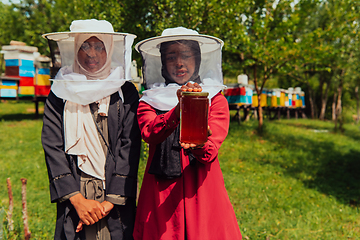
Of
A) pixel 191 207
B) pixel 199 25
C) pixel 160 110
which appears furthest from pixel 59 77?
pixel 199 25

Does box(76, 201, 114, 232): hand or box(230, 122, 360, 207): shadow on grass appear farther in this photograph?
box(230, 122, 360, 207): shadow on grass

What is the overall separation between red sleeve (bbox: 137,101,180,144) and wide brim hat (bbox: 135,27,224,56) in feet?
1.83

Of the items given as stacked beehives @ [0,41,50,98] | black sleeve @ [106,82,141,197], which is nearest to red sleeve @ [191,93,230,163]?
black sleeve @ [106,82,141,197]

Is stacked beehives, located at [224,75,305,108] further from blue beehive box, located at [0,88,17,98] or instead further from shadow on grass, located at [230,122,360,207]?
blue beehive box, located at [0,88,17,98]

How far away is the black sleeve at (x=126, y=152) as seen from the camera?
208 centimetres

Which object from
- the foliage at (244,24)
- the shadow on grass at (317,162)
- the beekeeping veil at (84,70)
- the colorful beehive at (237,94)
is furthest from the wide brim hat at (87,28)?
the colorful beehive at (237,94)

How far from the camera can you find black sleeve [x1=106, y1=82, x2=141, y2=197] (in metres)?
2.08

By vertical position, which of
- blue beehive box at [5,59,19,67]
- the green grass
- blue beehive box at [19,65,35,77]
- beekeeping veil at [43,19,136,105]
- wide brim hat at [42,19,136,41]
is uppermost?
blue beehive box at [5,59,19,67]

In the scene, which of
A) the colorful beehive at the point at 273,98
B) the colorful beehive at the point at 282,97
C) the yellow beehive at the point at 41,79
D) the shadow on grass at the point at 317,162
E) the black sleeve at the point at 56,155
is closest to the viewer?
the black sleeve at the point at 56,155

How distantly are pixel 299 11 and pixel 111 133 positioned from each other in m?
10.2

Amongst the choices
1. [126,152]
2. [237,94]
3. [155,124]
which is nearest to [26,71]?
[237,94]

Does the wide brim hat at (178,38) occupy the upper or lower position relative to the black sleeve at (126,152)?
upper

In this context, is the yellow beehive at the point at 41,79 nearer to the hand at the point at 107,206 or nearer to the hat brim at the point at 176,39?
the hat brim at the point at 176,39

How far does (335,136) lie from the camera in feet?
44.3
